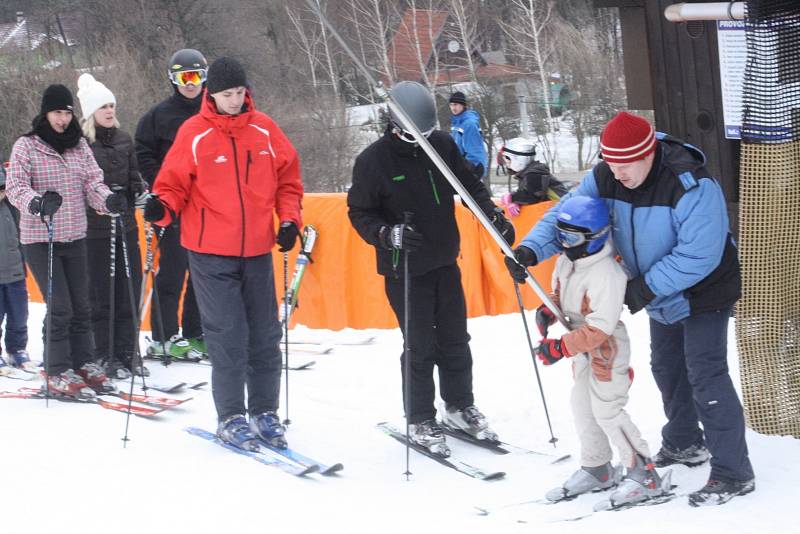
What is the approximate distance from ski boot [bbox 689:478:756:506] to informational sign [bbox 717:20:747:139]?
2.86 m

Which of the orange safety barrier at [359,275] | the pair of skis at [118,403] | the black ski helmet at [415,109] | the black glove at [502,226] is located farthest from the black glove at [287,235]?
the orange safety barrier at [359,275]

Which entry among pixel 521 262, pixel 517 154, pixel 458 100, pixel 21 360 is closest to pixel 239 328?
pixel 521 262

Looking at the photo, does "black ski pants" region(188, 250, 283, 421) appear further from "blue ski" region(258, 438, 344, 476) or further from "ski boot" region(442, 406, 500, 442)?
"ski boot" region(442, 406, 500, 442)

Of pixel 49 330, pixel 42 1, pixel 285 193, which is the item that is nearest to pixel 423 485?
pixel 285 193

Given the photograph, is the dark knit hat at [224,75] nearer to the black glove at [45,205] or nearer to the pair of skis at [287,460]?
the black glove at [45,205]

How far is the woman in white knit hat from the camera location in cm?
720

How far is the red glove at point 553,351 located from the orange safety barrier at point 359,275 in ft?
13.5

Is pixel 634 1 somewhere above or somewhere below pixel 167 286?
above

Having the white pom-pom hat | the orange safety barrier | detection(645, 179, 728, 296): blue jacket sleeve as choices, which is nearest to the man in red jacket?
the white pom-pom hat

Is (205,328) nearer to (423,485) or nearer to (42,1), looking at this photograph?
(423,485)

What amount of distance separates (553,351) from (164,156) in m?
4.08

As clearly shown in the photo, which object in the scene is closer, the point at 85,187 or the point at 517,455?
the point at 517,455

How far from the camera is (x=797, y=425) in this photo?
17.6 feet

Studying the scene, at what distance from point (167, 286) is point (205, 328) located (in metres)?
2.29
